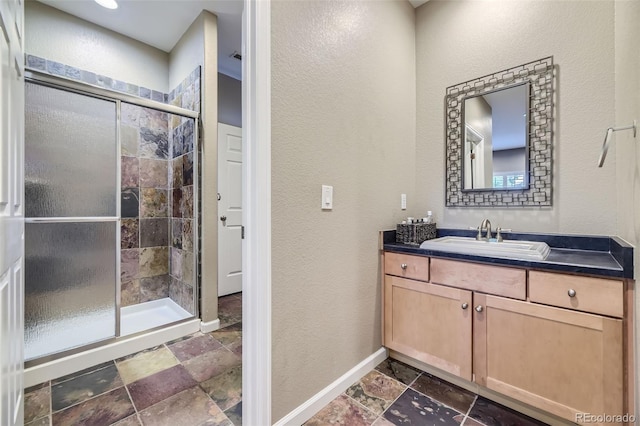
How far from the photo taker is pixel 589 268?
3.56 ft

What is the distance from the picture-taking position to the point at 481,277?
1.38 metres

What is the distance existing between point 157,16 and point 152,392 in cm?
288

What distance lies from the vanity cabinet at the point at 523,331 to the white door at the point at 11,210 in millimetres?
1746

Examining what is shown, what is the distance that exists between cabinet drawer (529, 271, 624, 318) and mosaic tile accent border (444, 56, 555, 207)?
0.68 metres

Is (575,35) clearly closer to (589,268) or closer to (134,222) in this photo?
(589,268)

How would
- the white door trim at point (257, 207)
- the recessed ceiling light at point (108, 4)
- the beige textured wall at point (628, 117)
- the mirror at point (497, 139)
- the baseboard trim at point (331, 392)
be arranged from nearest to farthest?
the beige textured wall at point (628, 117), the white door trim at point (257, 207), the baseboard trim at point (331, 392), the mirror at point (497, 139), the recessed ceiling light at point (108, 4)

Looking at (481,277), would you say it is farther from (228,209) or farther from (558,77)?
(228,209)

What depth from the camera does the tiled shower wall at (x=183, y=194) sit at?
2410 millimetres

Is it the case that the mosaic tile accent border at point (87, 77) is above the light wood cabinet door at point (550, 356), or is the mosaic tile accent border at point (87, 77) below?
above

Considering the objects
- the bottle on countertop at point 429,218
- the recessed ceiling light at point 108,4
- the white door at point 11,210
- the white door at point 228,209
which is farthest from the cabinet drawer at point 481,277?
the recessed ceiling light at point 108,4

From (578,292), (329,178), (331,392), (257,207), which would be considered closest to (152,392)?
(331,392)

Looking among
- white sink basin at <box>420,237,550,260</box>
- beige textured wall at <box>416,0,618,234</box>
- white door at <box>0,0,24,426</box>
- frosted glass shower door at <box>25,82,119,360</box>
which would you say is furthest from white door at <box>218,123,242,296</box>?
white sink basin at <box>420,237,550,260</box>

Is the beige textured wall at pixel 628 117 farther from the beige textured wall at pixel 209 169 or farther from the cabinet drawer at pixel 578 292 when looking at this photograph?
the beige textured wall at pixel 209 169

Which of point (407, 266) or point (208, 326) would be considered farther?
point (208, 326)
